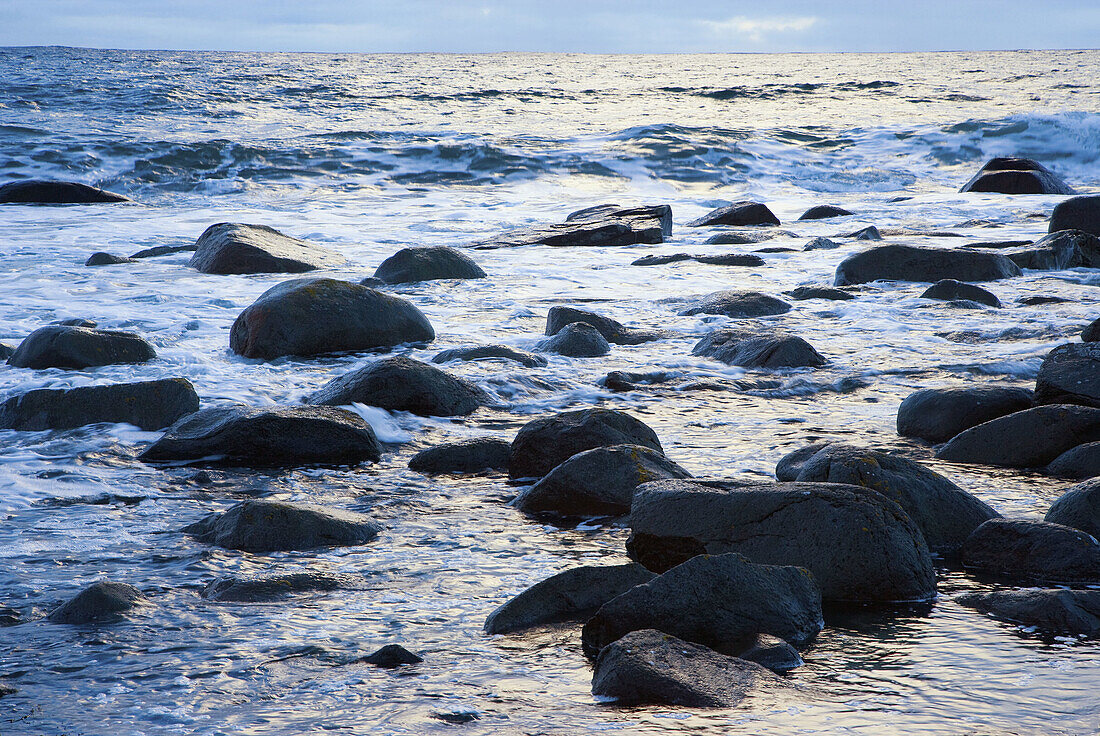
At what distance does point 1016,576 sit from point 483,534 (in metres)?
1.58

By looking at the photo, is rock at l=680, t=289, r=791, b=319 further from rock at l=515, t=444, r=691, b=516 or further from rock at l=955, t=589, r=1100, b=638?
rock at l=955, t=589, r=1100, b=638

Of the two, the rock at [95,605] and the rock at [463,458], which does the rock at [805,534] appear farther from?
the rock at [95,605]

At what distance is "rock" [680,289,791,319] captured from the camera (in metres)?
6.96

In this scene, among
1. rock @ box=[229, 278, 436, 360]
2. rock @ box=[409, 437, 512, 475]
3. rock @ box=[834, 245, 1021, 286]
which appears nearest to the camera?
rock @ box=[409, 437, 512, 475]

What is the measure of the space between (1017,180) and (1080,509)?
496 inches

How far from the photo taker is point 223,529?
3.18 metres

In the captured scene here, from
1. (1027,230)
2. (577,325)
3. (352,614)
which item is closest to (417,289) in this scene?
(577,325)

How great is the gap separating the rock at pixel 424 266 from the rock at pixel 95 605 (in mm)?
5640

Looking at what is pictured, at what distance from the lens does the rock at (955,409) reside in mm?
4242

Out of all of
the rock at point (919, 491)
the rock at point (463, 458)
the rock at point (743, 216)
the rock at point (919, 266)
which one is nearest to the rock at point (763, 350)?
the rock at point (463, 458)

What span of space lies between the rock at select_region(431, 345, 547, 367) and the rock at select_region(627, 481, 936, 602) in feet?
8.62

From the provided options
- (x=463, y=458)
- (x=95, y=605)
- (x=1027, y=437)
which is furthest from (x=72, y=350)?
Result: (x=1027, y=437)

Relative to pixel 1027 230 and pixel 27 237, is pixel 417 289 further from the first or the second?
pixel 1027 230

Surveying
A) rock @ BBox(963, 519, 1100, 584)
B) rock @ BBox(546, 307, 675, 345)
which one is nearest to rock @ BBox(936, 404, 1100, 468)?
rock @ BBox(963, 519, 1100, 584)
